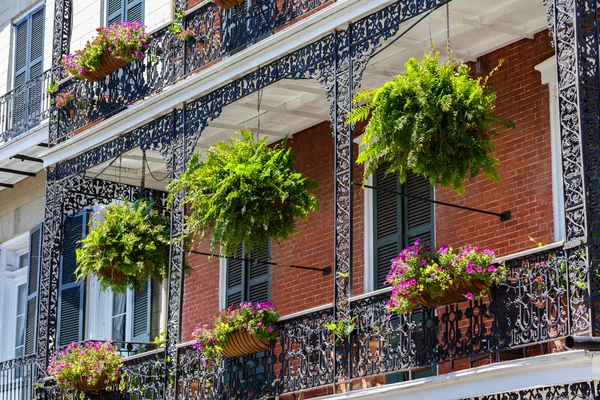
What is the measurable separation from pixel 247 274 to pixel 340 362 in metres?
4.30

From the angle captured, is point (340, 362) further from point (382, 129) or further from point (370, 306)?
point (382, 129)

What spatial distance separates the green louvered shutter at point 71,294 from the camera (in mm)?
18266

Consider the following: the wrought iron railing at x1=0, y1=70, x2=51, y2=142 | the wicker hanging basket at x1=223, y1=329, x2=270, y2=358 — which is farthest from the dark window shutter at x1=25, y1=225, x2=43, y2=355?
the wicker hanging basket at x1=223, y1=329, x2=270, y2=358

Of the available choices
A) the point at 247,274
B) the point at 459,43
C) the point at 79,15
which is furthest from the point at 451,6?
the point at 79,15

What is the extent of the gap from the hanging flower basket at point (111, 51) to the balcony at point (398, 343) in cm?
344

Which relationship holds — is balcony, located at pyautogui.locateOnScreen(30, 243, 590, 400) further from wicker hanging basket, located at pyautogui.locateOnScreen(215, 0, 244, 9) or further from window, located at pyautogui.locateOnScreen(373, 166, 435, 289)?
wicker hanging basket, located at pyautogui.locateOnScreen(215, 0, 244, 9)

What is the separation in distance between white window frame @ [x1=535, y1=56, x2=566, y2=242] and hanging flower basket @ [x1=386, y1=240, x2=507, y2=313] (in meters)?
1.29

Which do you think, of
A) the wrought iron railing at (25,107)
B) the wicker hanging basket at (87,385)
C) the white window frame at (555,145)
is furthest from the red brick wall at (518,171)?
the wrought iron railing at (25,107)

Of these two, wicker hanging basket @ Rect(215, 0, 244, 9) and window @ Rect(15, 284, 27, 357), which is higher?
wicker hanging basket @ Rect(215, 0, 244, 9)

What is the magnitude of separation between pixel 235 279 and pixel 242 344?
3.32 metres

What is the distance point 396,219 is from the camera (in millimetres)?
14016

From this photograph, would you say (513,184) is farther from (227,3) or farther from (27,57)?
(27,57)

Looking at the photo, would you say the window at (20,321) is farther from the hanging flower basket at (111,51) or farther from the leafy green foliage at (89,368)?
the hanging flower basket at (111,51)

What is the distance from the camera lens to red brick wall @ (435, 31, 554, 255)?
12.4 metres
